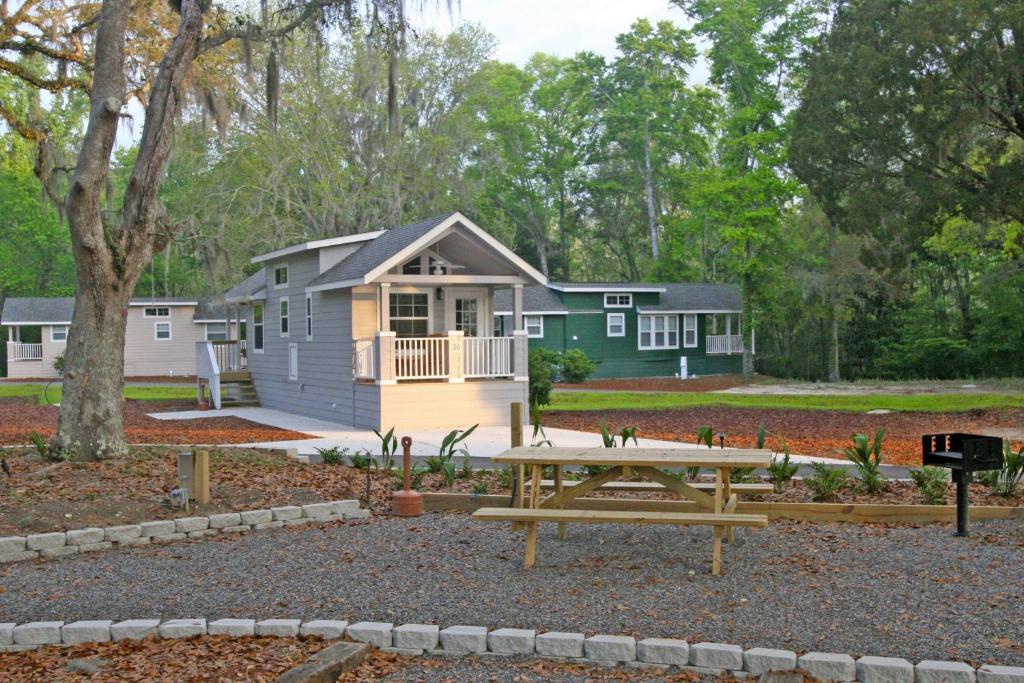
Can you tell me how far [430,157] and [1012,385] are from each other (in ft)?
74.0

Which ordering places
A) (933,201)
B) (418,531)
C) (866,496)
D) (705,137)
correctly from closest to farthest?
(418,531), (866,496), (933,201), (705,137)

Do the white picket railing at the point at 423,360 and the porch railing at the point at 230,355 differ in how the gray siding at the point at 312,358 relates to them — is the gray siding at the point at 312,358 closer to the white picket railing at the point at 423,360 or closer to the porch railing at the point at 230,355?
→ the white picket railing at the point at 423,360

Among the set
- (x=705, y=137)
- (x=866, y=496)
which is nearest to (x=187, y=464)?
(x=866, y=496)

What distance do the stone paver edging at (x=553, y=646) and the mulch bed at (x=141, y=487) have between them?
2616 mm

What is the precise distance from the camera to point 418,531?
8.45 meters

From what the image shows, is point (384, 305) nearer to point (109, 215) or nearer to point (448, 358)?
point (448, 358)

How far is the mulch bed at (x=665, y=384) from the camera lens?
34281 millimetres

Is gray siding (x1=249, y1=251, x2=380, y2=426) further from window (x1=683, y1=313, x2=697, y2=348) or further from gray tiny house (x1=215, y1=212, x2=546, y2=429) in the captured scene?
window (x1=683, y1=313, x2=697, y2=348)

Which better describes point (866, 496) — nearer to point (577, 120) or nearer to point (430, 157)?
point (430, 157)

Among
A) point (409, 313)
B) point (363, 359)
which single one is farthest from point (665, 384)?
point (363, 359)

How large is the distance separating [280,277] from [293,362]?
2.23 meters

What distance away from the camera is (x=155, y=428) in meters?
19.6

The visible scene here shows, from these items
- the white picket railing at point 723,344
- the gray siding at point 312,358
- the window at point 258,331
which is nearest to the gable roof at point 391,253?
the gray siding at point 312,358

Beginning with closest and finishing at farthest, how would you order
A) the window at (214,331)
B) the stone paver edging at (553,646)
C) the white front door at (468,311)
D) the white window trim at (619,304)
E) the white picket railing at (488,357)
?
the stone paver edging at (553,646), the white picket railing at (488,357), the white front door at (468,311), the white window trim at (619,304), the window at (214,331)
